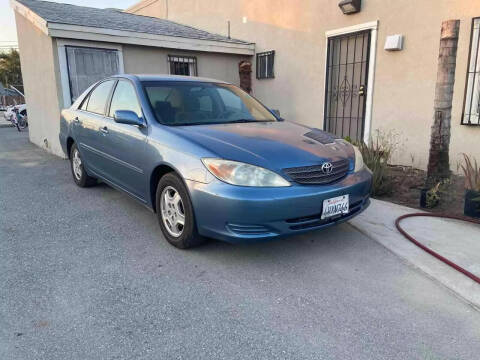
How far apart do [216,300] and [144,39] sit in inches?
272

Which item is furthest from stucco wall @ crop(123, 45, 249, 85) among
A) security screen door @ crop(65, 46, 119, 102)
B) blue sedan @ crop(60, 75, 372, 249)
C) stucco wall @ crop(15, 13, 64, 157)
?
blue sedan @ crop(60, 75, 372, 249)

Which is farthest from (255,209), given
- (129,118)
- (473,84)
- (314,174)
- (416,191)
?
(473,84)

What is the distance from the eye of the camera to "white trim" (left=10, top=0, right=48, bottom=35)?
6790mm

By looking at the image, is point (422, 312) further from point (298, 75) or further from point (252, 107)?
point (298, 75)

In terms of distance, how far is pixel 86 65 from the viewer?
292 inches

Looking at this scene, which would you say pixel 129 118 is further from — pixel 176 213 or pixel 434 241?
pixel 434 241

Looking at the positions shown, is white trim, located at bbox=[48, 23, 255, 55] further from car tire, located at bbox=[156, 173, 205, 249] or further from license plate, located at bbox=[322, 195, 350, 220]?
license plate, located at bbox=[322, 195, 350, 220]

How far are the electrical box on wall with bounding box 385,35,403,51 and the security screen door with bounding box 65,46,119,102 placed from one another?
17.4ft

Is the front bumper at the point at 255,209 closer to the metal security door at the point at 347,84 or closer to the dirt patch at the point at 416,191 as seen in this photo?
the dirt patch at the point at 416,191

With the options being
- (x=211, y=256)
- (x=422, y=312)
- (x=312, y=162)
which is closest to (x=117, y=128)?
(x=211, y=256)

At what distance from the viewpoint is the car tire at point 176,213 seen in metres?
2.99

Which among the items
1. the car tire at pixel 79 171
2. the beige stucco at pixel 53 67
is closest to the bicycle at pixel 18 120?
the beige stucco at pixel 53 67

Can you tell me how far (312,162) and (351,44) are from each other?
526 cm

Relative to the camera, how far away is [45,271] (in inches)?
115
